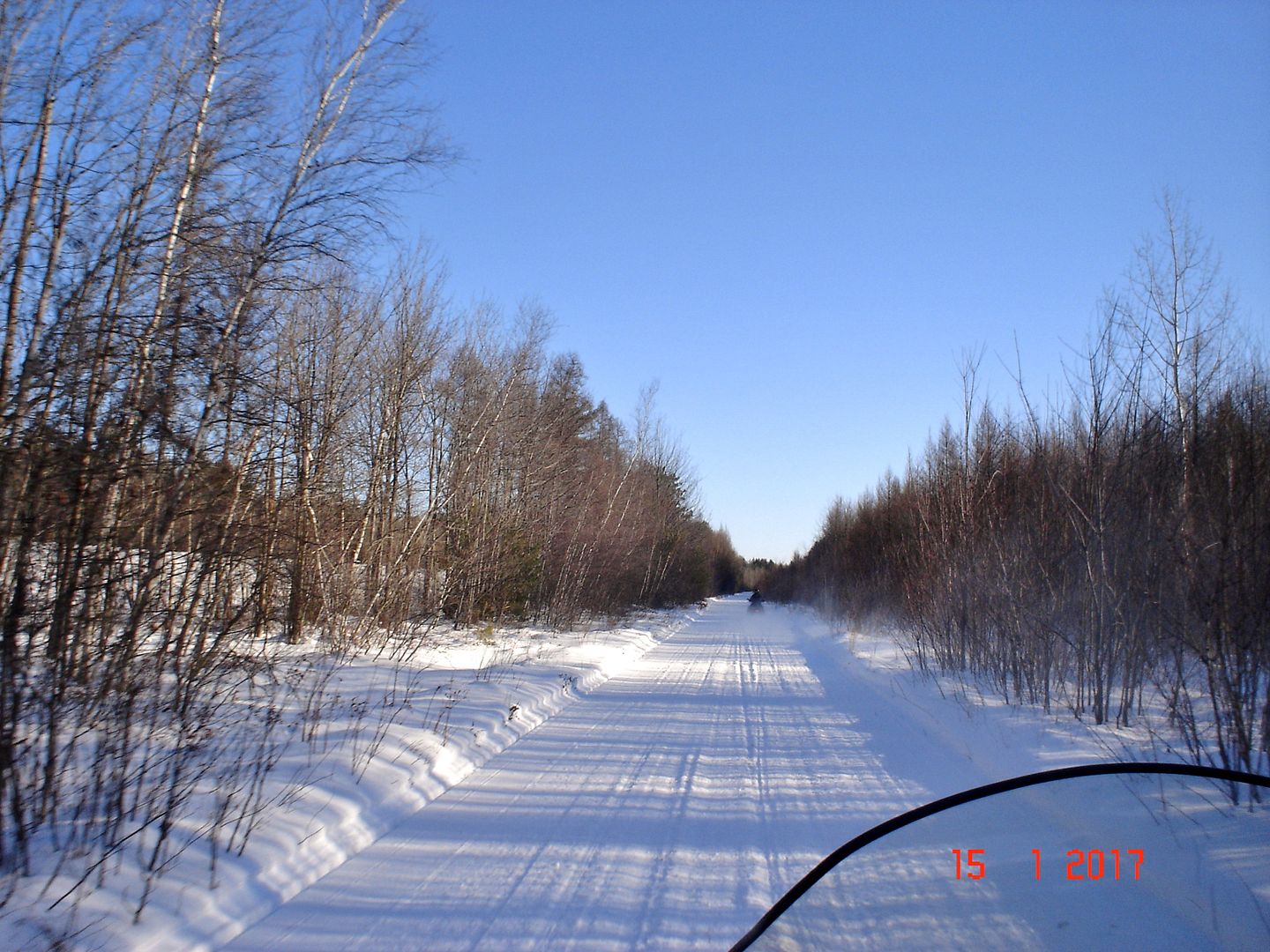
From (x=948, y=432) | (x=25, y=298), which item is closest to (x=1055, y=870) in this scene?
(x=25, y=298)

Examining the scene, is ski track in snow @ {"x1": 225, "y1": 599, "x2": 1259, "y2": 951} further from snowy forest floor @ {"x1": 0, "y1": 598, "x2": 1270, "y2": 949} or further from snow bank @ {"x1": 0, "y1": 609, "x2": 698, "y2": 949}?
snow bank @ {"x1": 0, "y1": 609, "x2": 698, "y2": 949}

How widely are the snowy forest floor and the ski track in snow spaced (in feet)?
0.05

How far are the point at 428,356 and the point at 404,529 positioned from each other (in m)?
3.72

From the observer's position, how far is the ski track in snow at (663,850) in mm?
2857

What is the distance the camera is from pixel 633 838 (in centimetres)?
577

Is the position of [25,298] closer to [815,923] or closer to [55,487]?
[55,487]

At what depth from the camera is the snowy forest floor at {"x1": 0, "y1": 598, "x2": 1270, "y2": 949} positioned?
275 cm

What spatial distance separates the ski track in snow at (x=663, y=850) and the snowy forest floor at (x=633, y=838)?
0.7 inches

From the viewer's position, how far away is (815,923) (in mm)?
2783
